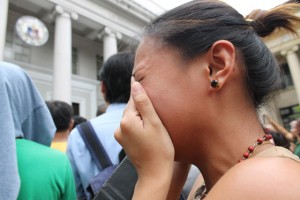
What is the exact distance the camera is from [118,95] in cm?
250

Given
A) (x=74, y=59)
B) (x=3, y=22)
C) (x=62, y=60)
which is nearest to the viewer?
(x=3, y=22)

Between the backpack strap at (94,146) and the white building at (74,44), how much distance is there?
459 inches

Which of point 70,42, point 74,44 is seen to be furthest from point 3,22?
point 74,44

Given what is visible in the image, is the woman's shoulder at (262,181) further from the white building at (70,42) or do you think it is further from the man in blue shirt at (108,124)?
the white building at (70,42)

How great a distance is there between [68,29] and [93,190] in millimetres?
14851

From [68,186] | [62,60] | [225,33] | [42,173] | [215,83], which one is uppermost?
[62,60]

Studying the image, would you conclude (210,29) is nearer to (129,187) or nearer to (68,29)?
(129,187)

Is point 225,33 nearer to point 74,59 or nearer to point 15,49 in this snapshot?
point 15,49

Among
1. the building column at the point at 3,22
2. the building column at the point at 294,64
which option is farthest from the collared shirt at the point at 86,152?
the building column at the point at 294,64

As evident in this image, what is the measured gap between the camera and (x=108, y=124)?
2.28 meters

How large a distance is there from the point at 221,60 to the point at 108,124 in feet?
4.51

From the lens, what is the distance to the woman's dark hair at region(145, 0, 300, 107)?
1.14 m

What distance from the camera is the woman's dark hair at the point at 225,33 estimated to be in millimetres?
1139

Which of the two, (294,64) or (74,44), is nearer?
(74,44)
